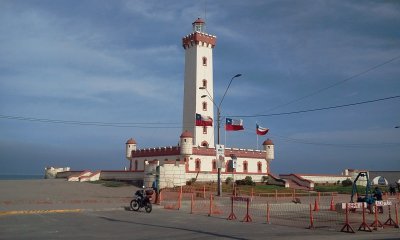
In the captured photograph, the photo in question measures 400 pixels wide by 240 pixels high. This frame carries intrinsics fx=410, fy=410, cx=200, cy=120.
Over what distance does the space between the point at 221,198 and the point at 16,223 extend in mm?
18573

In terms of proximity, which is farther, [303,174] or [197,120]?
[303,174]

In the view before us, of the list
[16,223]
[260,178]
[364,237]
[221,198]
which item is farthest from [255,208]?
[260,178]

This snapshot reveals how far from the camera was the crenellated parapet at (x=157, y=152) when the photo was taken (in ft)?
163

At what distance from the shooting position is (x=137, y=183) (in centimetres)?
4803

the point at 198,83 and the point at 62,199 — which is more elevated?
the point at 198,83

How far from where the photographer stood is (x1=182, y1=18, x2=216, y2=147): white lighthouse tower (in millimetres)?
52719

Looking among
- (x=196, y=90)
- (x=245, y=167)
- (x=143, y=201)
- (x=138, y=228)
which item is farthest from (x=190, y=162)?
(x=138, y=228)

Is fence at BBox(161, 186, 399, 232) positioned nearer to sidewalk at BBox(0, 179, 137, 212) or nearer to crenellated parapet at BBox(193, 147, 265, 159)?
sidewalk at BBox(0, 179, 137, 212)

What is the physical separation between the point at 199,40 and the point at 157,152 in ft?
51.5

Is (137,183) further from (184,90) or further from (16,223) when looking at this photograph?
(16,223)

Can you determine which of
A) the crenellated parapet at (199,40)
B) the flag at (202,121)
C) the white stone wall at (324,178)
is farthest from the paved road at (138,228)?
the white stone wall at (324,178)

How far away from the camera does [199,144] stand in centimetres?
5191

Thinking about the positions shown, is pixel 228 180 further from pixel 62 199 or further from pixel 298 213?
pixel 298 213

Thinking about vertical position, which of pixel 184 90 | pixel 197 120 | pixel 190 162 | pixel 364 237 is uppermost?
pixel 184 90
